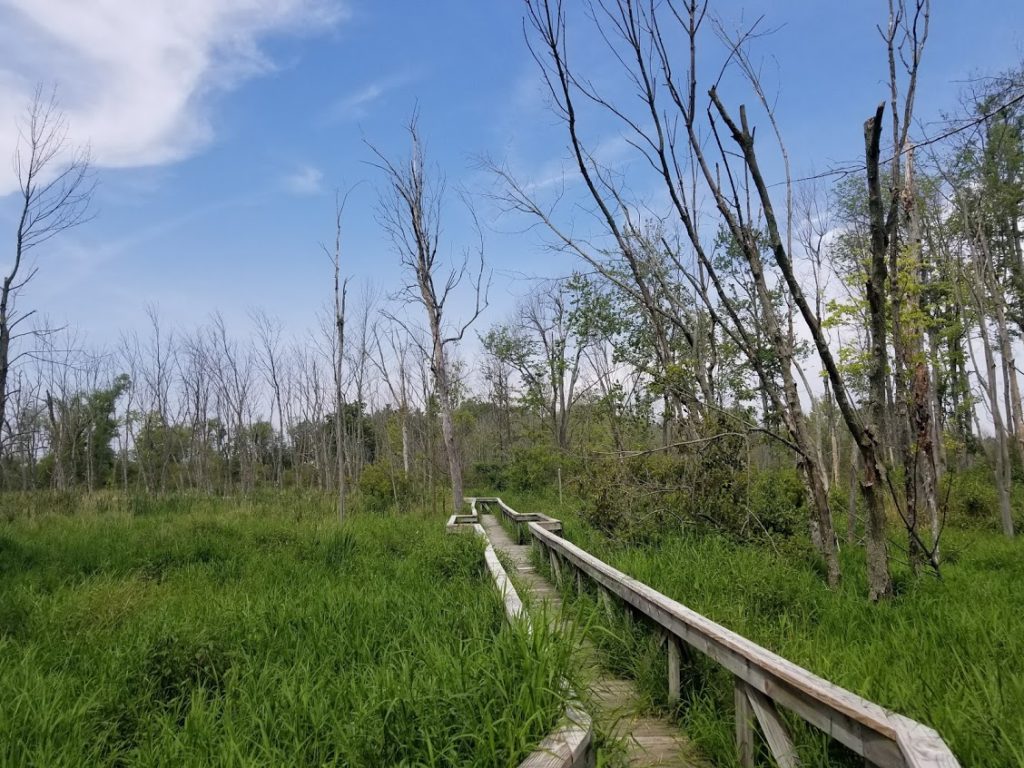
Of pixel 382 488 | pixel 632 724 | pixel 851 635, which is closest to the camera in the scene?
pixel 632 724

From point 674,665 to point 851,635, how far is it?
1.56m

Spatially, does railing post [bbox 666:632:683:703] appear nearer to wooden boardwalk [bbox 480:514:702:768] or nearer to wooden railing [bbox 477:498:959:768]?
wooden railing [bbox 477:498:959:768]

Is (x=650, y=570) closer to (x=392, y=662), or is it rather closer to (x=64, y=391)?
(x=392, y=662)

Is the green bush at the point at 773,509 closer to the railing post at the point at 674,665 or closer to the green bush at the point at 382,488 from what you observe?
the railing post at the point at 674,665

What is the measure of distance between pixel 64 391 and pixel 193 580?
77.9 feet

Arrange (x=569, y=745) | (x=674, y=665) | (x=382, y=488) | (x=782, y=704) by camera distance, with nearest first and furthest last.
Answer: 1. (x=569, y=745)
2. (x=782, y=704)
3. (x=674, y=665)
4. (x=382, y=488)

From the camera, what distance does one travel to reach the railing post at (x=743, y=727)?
2.38 metres

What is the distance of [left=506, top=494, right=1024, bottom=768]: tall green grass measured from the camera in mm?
2289

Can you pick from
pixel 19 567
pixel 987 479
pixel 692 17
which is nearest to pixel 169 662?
pixel 19 567

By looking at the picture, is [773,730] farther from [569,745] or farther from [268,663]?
[268,663]

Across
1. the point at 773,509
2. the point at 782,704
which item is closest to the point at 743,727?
the point at 782,704

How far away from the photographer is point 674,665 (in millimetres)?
3150

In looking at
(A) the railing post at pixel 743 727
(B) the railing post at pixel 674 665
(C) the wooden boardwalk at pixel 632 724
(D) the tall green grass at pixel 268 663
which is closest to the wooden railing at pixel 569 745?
(D) the tall green grass at pixel 268 663

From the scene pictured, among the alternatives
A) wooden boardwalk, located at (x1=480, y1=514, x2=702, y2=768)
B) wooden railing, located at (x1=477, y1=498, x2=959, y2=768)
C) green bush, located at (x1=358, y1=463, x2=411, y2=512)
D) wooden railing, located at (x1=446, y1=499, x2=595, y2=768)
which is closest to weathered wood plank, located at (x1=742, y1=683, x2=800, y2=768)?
wooden railing, located at (x1=477, y1=498, x2=959, y2=768)
